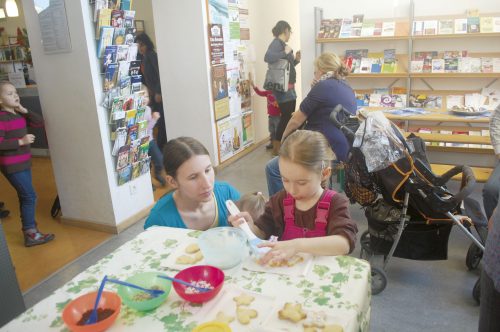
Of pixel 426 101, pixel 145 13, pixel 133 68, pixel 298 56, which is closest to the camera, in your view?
pixel 133 68

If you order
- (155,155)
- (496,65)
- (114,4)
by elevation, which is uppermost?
(114,4)

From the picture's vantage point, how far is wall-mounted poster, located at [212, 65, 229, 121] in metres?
4.45

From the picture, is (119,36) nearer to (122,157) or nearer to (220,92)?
Answer: (122,157)

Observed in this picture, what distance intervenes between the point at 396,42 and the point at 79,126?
3.37 metres

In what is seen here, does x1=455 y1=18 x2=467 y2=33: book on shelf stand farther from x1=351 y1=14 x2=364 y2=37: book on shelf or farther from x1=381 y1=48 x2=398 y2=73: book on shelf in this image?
x1=351 y1=14 x2=364 y2=37: book on shelf

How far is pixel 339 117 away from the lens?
2.79 m

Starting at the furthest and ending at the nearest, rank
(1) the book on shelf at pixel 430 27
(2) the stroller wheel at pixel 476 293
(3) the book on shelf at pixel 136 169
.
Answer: (1) the book on shelf at pixel 430 27, (3) the book on shelf at pixel 136 169, (2) the stroller wheel at pixel 476 293

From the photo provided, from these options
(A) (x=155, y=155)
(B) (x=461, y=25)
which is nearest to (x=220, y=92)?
(A) (x=155, y=155)

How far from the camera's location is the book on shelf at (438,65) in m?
4.17

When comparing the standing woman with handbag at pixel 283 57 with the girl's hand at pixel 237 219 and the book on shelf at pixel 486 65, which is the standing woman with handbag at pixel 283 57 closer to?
the book on shelf at pixel 486 65

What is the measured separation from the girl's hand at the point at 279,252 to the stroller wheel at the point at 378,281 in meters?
1.26

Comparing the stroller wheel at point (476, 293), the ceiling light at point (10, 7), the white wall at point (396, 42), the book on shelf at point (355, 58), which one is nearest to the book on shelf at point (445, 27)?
the white wall at point (396, 42)

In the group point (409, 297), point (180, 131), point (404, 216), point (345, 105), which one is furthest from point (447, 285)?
point (180, 131)

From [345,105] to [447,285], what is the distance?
1.32m
